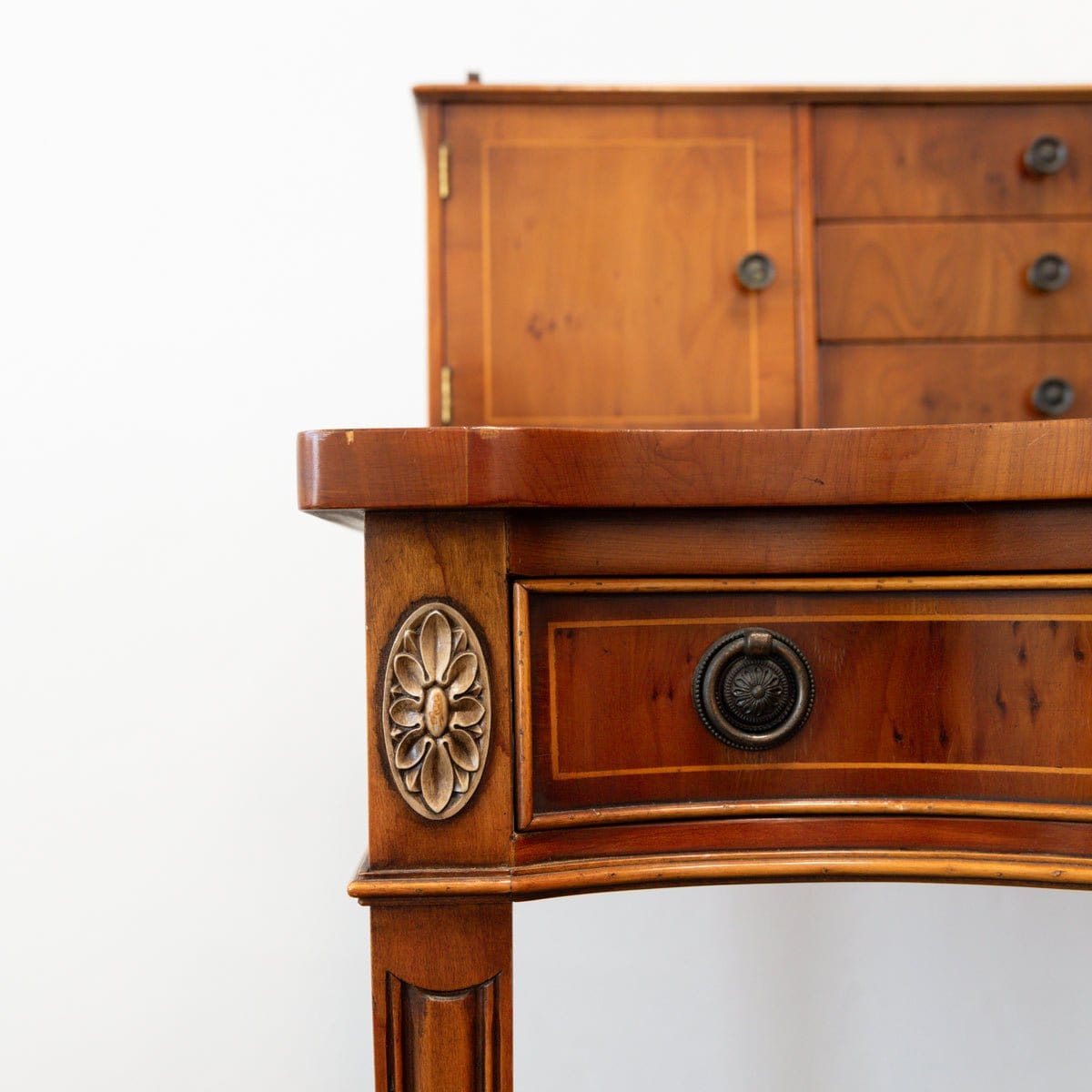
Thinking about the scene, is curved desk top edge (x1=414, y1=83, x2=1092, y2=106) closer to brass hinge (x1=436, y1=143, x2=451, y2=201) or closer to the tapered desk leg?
brass hinge (x1=436, y1=143, x2=451, y2=201)

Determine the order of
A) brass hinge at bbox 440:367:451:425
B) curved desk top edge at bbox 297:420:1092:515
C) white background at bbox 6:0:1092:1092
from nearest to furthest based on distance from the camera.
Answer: curved desk top edge at bbox 297:420:1092:515
brass hinge at bbox 440:367:451:425
white background at bbox 6:0:1092:1092

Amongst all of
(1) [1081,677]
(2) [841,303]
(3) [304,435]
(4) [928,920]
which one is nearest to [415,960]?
(3) [304,435]

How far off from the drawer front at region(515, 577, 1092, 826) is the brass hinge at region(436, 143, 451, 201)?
2.23 feet

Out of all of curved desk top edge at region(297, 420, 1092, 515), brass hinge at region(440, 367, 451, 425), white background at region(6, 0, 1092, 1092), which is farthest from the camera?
white background at region(6, 0, 1092, 1092)

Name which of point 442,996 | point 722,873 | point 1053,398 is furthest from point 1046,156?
point 442,996

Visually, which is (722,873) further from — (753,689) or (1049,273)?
(1049,273)

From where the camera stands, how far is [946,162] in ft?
3.95

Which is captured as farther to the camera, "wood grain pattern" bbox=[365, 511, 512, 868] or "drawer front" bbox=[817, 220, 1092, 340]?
"drawer front" bbox=[817, 220, 1092, 340]

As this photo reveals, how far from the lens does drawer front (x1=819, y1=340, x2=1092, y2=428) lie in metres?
1.19

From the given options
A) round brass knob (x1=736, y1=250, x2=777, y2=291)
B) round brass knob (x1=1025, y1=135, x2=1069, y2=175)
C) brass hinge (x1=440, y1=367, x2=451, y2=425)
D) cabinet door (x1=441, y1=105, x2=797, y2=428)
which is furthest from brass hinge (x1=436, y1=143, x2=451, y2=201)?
round brass knob (x1=1025, y1=135, x2=1069, y2=175)

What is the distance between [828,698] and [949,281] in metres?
0.72

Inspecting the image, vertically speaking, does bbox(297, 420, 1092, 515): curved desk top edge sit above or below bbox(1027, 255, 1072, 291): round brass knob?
below

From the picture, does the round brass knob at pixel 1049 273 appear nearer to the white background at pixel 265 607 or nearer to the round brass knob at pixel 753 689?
the white background at pixel 265 607

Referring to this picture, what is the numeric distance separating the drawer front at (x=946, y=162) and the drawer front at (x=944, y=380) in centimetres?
14
